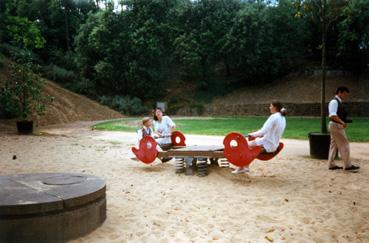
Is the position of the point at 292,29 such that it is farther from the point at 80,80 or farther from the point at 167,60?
the point at 80,80

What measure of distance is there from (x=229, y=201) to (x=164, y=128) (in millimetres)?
3775

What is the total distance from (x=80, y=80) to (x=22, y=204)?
117 ft

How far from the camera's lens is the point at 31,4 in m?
42.9

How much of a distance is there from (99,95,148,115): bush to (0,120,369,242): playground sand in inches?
984

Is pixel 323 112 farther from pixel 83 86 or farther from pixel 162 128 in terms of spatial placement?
pixel 83 86

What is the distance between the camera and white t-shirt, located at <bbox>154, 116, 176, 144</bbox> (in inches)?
359

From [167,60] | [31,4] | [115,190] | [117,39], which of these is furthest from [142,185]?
[31,4]

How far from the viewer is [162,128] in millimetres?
9133

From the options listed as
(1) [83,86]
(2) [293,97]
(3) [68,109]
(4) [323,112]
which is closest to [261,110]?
(2) [293,97]

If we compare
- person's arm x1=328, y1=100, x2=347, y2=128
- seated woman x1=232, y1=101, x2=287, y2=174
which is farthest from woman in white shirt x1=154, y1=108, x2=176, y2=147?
person's arm x1=328, y1=100, x2=347, y2=128

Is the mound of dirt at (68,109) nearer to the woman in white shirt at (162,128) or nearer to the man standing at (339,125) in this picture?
the woman in white shirt at (162,128)

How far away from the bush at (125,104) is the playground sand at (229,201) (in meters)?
25.0

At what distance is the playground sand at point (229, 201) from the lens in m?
4.38

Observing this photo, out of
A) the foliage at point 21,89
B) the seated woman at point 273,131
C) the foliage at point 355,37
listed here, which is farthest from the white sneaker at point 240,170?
the foliage at point 355,37
